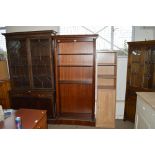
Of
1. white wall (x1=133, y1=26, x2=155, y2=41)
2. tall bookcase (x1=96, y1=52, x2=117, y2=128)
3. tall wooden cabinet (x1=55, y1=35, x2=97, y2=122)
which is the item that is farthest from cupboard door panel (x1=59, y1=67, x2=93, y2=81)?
white wall (x1=133, y1=26, x2=155, y2=41)

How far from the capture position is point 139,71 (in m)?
2.97

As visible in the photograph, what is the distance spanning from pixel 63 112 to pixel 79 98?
1.73 feet

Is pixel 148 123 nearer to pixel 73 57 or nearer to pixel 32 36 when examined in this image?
pixel 73 57

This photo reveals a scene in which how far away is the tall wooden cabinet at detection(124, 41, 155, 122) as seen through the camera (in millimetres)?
2811

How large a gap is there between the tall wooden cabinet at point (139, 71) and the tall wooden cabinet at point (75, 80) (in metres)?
0.82

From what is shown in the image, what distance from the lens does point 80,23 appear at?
1.56ft

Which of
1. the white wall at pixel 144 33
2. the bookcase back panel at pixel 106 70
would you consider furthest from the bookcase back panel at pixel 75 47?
the white wall at pixel 144 33

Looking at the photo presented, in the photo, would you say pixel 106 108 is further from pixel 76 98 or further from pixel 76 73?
pixel 76 73

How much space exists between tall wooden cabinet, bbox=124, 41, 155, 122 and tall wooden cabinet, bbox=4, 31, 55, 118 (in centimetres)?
168

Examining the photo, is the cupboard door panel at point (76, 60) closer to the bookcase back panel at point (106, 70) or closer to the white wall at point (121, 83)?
the bookcase back panel at point (106, 70)

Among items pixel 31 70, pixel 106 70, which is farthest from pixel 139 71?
pixel 31 70

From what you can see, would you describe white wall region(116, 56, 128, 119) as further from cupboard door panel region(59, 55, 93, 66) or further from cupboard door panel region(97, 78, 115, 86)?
cupboard door panel region(59, 55, 93, 66)

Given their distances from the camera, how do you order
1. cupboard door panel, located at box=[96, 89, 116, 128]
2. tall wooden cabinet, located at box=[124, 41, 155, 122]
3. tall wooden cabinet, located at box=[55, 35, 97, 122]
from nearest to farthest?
1. tall wooden cabinet, located at box=[124, 41, 155, 122]
2. cupboard door panel, located at box=[96, 89, 116, 128]
3. tall wooden cabinet, located at box=[55, 35, 97, 122]

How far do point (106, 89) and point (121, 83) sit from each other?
0.59m
